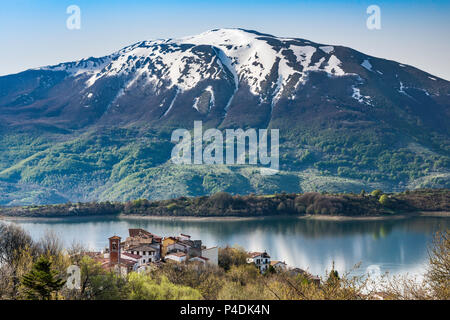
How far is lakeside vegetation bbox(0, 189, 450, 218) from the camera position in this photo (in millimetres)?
50281

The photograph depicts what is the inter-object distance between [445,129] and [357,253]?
62415mm

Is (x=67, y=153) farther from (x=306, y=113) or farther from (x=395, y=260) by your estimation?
(x=395, y=260)

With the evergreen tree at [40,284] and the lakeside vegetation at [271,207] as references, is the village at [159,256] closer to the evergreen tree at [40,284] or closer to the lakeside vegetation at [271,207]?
the evergreen tree at [40,284]

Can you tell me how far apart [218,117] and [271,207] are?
41.2 metres

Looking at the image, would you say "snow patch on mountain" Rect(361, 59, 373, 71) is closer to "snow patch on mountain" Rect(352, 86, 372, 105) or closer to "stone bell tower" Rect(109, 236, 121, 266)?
"snow patch on mountain" Rect(352, 86, 372, 105)

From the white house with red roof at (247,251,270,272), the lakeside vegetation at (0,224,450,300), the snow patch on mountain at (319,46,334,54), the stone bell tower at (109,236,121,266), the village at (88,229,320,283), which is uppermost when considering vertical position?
the snow patch on mountain at (319,46,334,54)

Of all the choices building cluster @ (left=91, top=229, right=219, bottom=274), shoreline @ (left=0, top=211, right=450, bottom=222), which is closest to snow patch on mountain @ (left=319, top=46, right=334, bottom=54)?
shoreline @ (left=0, top=211, right=450, bottom=222)

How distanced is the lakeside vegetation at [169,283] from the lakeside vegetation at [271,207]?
110 feet

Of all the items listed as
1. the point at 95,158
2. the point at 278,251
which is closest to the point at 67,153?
the point at 95,158

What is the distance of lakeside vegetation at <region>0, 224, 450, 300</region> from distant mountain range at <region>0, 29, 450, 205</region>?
1901 inches

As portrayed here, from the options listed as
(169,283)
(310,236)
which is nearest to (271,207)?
(310,236)

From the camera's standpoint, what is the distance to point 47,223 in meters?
49.5

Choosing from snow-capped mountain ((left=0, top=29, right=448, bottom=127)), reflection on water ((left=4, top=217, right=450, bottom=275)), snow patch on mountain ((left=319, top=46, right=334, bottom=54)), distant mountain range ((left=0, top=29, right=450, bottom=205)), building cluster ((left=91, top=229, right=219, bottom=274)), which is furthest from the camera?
snow patch on mountain ((left=319, top=46, right=334, bottom=54))

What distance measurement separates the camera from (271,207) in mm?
51688
